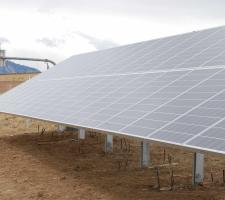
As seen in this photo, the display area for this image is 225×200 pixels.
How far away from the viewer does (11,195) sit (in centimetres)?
1560

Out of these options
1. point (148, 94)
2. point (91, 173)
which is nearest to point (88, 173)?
point (91, 173)

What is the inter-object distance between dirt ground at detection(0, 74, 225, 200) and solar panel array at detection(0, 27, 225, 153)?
2118 millimetres

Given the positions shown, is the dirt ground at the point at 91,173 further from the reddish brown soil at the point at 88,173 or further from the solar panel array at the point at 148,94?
the solar panel array at the point at 148,94

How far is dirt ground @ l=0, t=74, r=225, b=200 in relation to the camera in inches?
605

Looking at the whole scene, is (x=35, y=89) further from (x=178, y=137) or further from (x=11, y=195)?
(x=178, y=137)

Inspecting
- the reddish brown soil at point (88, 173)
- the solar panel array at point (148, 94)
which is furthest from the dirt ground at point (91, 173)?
the solar panel array at point (148, 94)

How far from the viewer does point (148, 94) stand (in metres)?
17.4

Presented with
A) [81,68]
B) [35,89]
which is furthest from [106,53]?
[35,89]

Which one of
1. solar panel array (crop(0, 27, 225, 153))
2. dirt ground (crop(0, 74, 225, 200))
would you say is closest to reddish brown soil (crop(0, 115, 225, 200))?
dirt ground (crop(0, 74, 225, 200))

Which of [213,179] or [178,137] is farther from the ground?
[178,137]

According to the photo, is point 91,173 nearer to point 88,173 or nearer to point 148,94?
point 88,173

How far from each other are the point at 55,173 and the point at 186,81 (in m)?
6.44

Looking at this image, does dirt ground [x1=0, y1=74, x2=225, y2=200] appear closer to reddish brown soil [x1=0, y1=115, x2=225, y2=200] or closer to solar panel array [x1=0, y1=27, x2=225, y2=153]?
reddish brown soil [x1=0, y1=115, x2=225, y2=200]

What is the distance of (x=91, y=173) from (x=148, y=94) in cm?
411
